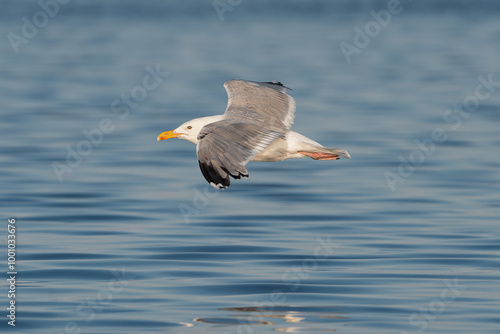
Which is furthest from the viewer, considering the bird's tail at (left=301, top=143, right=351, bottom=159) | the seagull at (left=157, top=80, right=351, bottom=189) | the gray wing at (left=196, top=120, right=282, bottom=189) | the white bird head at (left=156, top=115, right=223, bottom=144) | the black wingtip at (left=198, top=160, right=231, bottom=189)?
the white bird head at (left=156, top=115, right=223, bottom=144)

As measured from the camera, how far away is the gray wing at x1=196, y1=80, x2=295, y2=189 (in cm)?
1030

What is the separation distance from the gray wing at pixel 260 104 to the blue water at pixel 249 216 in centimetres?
173

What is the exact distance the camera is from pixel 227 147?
10.8 meters

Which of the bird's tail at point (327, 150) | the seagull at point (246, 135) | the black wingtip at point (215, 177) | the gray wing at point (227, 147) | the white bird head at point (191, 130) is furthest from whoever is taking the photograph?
the white bird head at point (191, 130)

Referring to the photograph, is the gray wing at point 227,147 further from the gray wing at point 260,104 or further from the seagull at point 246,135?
the gray wing at point 260,104

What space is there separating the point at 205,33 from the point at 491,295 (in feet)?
143

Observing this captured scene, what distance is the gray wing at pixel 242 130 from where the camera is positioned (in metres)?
10.3

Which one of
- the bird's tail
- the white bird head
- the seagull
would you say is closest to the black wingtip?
the seagull

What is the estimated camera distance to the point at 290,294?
38.5 feet

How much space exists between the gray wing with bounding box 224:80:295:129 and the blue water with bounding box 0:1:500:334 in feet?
5.66

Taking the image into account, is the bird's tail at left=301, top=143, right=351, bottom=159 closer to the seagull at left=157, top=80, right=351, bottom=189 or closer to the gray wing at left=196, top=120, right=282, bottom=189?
the seagull at left=157, top=80, right=351, bottom=189

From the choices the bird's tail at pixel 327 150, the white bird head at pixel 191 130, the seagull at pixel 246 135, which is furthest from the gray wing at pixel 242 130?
the bird's tail at pixel 327 150

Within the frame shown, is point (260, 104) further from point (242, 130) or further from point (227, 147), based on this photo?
point (227, 147)

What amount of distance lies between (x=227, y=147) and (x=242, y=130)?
28.7 inches
